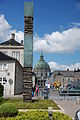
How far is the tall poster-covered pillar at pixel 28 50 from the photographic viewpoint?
17.1 metres

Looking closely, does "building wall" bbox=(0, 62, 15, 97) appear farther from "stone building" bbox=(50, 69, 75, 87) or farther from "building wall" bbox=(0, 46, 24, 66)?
"stone building" bbox=(50, 69, 75, 87)

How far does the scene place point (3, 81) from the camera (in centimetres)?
3444

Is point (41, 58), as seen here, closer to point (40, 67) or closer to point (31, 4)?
point (40, 67)

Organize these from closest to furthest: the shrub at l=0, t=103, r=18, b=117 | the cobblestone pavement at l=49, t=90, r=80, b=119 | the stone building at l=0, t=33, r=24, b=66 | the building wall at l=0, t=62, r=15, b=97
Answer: the shrub at l=0, t=103, r=18, b=117 < the cobblestone pavement at l=49, t=90, r=80, b=119 < the building wall at l=0, t=62, r=15, b=97 < the stone building at l=0, t=33, r=24, b=66

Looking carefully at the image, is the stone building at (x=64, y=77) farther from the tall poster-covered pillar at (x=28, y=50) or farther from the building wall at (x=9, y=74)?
the tall poster-covered pillar at (x=28, y=50)

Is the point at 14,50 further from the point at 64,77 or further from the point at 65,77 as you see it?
the point at 65,77

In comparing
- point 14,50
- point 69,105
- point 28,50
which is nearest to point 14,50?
point 14,50

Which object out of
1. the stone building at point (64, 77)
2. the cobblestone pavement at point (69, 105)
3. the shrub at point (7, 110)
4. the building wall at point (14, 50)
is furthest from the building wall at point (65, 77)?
the shrub at point (7, 110)

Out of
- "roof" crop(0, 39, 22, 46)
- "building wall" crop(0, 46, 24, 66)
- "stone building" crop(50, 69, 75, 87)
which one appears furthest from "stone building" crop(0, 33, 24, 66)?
"stone building" crop(50, 69, 75, 87)

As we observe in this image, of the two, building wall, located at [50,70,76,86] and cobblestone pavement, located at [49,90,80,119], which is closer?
cobblestone pavement, located at [49,90,80,119]

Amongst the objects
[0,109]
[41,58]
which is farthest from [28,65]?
[41,58]

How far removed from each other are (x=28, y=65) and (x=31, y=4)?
5426mm

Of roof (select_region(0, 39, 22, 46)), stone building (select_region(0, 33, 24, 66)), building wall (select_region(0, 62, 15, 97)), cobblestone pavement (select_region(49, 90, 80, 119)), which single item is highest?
roof (select_region(0, 39, 22, 46))

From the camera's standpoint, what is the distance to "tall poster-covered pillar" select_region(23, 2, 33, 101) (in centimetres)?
1709
